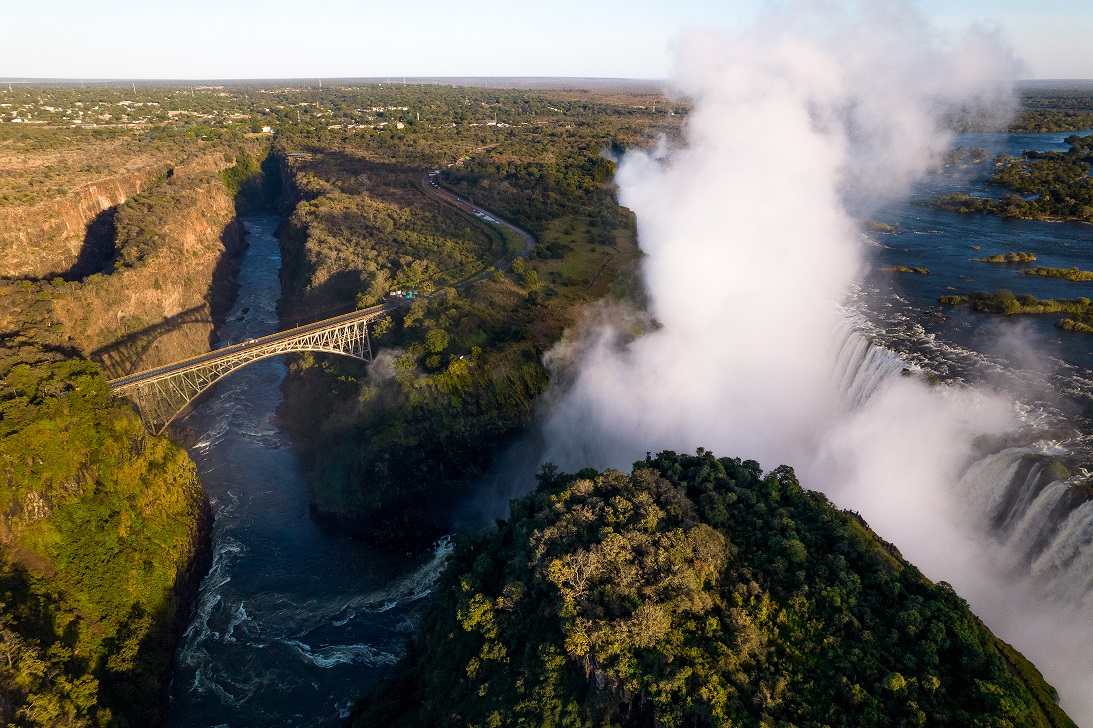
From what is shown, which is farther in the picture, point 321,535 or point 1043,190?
point 1043,190

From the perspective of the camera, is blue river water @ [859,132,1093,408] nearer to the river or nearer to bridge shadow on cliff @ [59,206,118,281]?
the river

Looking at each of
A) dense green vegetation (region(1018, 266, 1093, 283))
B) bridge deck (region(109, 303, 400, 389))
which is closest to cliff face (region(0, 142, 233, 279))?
bridge deck (region(109, 303, 400, 389))

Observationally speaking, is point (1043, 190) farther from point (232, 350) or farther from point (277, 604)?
point (277, 604)

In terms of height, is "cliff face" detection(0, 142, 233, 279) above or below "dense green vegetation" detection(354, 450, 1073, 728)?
above

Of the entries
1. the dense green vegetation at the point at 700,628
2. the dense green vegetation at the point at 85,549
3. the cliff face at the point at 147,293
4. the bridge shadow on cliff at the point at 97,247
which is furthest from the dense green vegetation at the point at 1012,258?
the bridge shadow on cliff at the point at 97,247

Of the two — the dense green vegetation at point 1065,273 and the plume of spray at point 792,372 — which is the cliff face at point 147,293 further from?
the dense green vegetation at point 1065,273

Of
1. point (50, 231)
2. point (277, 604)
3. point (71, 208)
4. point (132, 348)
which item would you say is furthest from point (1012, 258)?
point (71, 208)
